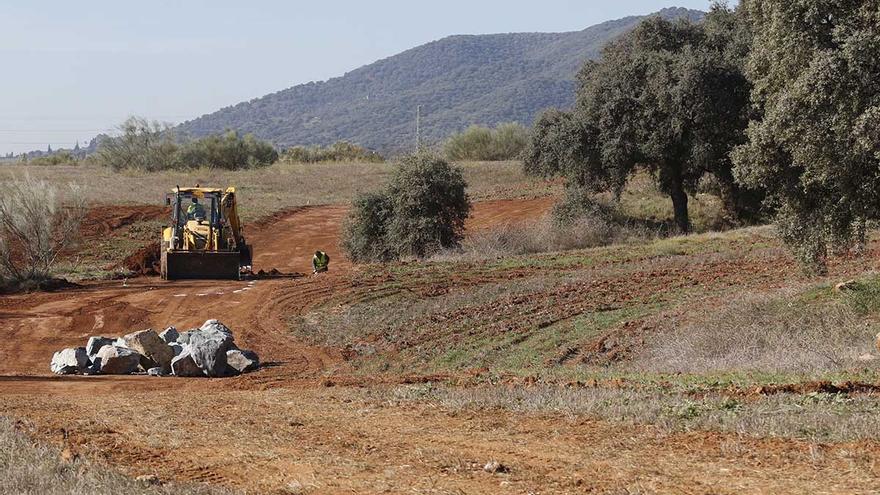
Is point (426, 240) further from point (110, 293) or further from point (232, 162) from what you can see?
point (232, 162)

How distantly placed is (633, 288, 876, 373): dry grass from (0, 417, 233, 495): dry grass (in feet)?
28.5

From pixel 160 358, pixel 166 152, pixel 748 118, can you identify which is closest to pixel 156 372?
pixel 160 358

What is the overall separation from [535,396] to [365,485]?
13.5ft

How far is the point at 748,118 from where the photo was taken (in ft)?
121

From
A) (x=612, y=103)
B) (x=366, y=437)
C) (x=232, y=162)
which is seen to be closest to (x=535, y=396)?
(x=366, y=437)

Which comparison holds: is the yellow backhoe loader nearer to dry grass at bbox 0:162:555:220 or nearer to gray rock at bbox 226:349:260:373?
gray rock at bbox 226:349:260:373

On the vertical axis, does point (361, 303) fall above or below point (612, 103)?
below

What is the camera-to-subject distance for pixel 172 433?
10.7 meters

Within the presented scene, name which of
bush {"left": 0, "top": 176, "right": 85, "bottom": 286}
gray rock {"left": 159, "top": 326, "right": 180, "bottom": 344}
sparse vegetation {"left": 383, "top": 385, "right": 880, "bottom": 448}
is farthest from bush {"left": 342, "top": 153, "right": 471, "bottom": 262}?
sparse vegetation {"left": 383, "top": 385, "right": 880, "bottom": 448}

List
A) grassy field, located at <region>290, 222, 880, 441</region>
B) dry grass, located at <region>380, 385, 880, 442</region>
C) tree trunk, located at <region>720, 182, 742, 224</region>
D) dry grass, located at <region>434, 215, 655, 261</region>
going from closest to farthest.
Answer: dry grass, located at <region>380, 385, 880, 442</region> < grassy field, located at <region>290, 222, 880, 441</region> < dry grass, located at <region>434, 215, 655, 261</region> < tree trunk, located at <region>720, 182, 742, 224</region>

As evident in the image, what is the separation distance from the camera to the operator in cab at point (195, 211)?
103 feet

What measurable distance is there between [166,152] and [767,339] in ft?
239

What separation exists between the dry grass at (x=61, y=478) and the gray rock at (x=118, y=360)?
9325mm

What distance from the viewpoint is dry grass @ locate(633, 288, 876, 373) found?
595 inches
